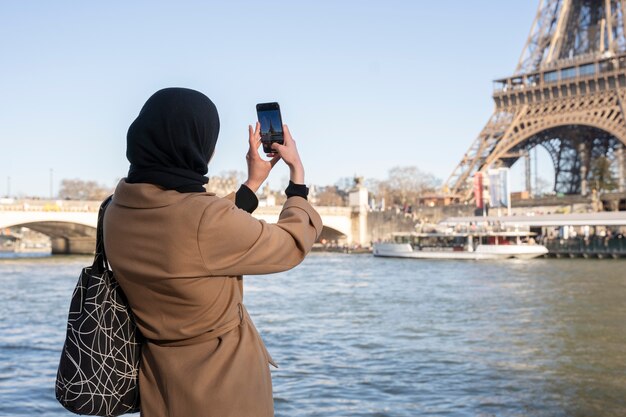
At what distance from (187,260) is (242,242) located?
128 millimetres

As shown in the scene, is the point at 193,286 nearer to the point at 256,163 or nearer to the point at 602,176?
the point at 256,163

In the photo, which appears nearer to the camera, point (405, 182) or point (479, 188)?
point (479, 188)

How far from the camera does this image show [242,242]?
5.96ft

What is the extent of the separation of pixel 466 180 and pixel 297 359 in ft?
141

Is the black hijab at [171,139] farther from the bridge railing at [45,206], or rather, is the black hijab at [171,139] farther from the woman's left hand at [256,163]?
the bridge railing at [45,206]

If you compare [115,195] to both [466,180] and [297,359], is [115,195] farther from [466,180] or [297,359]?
[466,180]

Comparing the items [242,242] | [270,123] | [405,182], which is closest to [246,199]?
[270,123]

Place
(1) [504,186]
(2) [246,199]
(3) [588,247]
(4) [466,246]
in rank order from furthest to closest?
(1) [504,186]
(4) [466,246]
(3) [588,247]
(2) [246,199]

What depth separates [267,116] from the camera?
2.15 metres

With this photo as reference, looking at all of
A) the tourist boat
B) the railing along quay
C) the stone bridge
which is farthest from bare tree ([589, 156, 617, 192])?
the stone bridge

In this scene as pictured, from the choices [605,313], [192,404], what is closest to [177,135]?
[192,404]

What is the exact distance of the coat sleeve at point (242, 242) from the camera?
5.89ft

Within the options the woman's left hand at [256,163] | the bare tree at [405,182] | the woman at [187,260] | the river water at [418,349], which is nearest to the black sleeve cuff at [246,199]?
the woman's left hand at [256,163]

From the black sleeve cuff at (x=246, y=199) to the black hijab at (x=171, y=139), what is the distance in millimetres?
300
